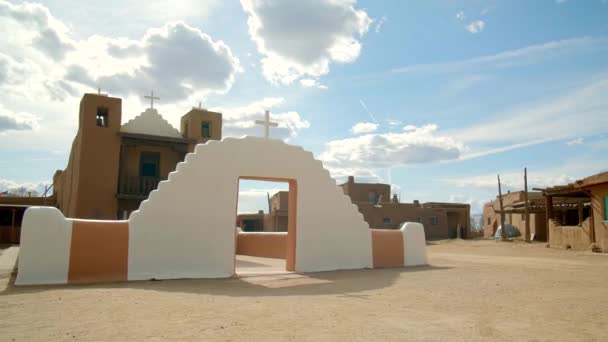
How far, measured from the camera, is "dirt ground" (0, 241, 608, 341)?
17.4 ft

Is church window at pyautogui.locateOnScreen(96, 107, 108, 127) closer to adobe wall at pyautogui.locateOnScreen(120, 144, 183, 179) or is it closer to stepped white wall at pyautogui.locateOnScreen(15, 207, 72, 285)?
adobe wall at pyautogui.locateOnScreen(120, 144, 183, 179)

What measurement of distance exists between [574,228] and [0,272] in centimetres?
2160

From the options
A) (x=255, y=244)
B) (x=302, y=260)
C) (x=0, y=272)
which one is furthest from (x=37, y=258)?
(x=255, y=244)

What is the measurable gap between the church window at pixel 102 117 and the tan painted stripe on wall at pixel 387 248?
12713mm

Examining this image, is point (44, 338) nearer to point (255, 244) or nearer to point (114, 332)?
point (114, 332)

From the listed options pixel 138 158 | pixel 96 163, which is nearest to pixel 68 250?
pixel 96 163

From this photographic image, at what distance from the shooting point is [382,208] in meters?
35.1

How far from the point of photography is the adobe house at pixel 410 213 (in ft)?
114

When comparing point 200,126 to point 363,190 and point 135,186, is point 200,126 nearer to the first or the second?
point 135,186

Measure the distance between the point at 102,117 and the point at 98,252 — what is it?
1215 centimetres

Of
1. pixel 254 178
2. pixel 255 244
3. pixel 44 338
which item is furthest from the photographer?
pixel 255 244

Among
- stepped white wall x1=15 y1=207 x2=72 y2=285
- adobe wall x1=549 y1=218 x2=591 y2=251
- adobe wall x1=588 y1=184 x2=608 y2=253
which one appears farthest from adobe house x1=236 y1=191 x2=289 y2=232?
stepped white wall x1=15 y1=207 x2=72 y2=285

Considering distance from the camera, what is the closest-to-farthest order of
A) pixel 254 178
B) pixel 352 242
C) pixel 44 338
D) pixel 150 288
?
pixel 44 338
pixel 150 288
pixel 254 178
pixel 352 242

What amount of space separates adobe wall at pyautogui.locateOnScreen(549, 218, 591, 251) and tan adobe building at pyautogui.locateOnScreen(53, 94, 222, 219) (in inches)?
655
